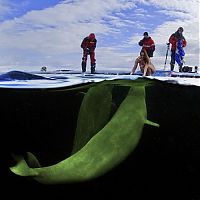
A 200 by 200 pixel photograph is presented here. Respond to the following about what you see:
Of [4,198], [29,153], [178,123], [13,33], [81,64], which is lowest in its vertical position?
[4,198]

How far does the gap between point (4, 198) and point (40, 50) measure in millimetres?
1218

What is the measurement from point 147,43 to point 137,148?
2.80 ft

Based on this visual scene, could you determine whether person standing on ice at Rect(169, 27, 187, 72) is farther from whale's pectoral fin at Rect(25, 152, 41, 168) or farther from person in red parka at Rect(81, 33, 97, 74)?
whale's pectoral fin at Rect(25, 152, 41, 168)

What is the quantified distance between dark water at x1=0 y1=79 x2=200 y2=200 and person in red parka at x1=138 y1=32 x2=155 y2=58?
0.32 m

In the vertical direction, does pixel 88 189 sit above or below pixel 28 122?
below

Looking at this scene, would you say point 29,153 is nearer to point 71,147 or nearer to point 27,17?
point 71,147

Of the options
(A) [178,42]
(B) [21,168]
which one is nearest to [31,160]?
(B) [21,168]

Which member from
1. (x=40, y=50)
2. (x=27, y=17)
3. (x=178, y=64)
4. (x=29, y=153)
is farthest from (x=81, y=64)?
(x=178, y=64)

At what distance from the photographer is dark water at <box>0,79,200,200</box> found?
2416mm

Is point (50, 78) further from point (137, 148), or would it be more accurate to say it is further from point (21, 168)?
point (137, 148)

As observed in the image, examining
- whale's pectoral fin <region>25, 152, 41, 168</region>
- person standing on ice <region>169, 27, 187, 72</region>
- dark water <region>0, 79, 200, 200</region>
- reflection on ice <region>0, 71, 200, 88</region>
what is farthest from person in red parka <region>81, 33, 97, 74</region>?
whale's pectoral fin <region>25, 152, 41, 168</region>

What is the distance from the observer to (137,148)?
2459 mm

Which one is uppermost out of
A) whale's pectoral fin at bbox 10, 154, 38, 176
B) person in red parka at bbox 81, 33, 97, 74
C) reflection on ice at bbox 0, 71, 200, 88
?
person in red parka at bbox 81, 33, 97, 74

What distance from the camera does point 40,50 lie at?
7.29ft
